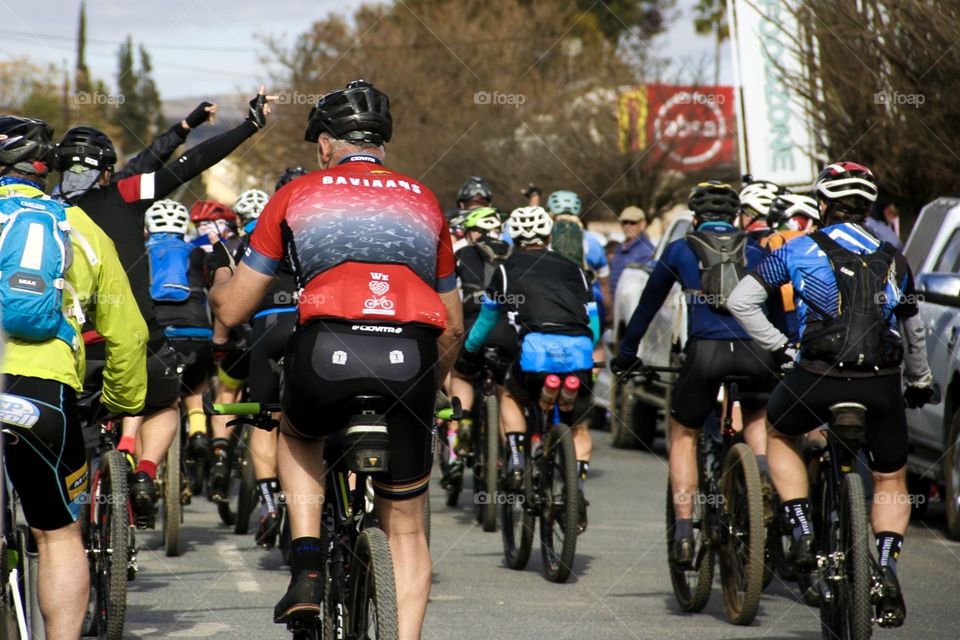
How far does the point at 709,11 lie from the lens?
72.8m

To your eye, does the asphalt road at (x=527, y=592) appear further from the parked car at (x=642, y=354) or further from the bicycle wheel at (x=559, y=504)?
the parked car at (x=642, y=354)

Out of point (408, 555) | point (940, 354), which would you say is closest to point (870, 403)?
point (408, 555)

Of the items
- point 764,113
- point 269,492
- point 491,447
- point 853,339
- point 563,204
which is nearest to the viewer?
point 853,339

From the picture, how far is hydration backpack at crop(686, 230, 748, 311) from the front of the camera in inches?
336

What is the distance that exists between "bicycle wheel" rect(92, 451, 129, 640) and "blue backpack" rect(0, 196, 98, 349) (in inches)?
72.2

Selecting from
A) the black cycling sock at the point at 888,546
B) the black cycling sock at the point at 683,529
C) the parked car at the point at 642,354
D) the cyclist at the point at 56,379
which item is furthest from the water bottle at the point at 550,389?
the parked car at the point at 642,354

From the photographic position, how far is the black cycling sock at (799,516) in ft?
24.8

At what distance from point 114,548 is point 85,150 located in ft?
6.63

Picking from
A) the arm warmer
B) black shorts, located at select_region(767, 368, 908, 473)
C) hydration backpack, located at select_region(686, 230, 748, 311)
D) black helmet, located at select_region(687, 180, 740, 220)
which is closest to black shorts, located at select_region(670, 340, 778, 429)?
hydration backpack, located at select_region(686, 230, 748, 311)

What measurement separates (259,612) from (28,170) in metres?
3.20

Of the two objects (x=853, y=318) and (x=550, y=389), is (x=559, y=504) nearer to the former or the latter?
(x=550, y=389)

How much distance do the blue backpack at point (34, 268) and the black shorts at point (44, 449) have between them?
0.18m

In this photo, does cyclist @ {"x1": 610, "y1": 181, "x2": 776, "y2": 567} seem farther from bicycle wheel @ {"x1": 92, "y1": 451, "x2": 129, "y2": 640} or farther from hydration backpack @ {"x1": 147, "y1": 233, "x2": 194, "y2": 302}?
hydration backpack @ {"x1": 147, "y1": 233, "x2": 194, "y2": 302}

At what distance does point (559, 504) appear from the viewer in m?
9.70
